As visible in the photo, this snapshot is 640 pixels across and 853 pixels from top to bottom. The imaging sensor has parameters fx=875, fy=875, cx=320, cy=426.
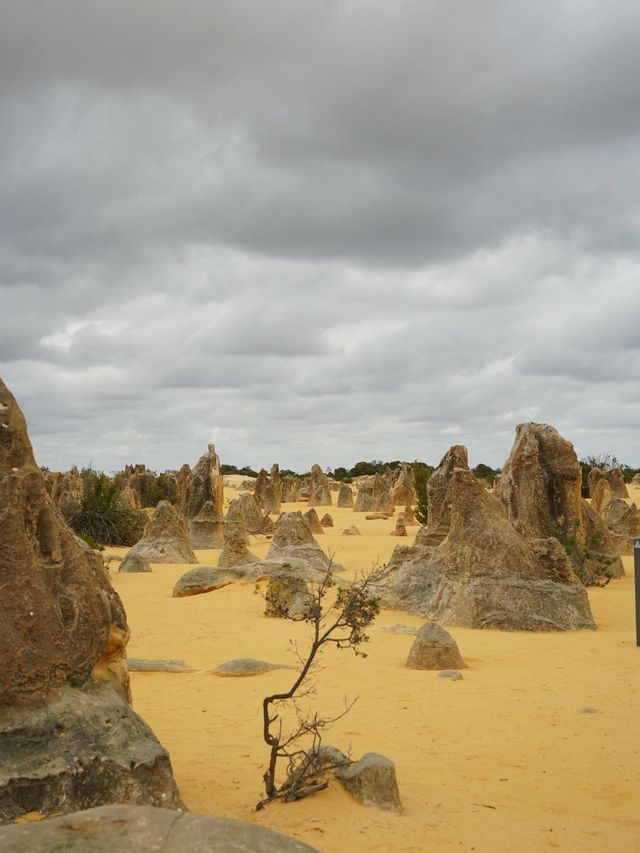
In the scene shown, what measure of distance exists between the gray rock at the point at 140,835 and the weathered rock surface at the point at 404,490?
1631 inches

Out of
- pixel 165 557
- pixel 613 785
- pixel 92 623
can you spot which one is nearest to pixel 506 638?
pixel 613 785

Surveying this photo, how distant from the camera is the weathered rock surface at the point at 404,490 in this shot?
148ft

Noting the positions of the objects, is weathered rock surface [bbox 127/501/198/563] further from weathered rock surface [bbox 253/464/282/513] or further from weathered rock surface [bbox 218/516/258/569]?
weathered rock surface [bbox 253/464/282/513]

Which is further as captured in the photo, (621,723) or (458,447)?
(458,447)

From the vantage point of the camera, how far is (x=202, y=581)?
1542 centimetres

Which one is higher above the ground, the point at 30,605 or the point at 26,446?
the point at 26,446

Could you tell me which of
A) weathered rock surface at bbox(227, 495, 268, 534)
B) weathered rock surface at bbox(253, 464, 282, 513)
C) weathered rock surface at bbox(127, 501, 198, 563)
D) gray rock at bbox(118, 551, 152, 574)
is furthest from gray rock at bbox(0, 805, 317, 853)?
weathered rock surface at bbox(253, 464, 282, 513)

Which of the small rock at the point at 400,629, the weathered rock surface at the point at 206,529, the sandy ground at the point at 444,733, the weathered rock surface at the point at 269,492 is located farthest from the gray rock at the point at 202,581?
the weathered rock surface at the point at 269,492

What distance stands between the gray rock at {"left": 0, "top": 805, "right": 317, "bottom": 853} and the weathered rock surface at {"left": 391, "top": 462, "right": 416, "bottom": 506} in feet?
136

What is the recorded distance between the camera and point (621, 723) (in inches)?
278

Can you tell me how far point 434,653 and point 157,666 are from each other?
2.95 metres

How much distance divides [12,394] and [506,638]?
7881mm

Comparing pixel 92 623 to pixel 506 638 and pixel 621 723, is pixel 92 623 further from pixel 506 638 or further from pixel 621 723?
pixel 506 638

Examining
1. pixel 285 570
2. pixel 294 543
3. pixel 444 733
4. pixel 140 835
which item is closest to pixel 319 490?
pixel 294 543
